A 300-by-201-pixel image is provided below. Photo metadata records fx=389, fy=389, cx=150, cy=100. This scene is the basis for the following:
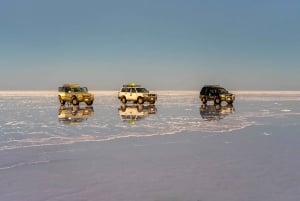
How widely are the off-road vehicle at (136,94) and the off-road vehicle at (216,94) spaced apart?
7036 millimetres

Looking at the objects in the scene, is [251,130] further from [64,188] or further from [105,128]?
[64,188]

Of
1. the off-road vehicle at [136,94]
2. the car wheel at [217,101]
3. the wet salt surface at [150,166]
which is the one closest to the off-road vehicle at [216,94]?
the car wheel at [217,101]

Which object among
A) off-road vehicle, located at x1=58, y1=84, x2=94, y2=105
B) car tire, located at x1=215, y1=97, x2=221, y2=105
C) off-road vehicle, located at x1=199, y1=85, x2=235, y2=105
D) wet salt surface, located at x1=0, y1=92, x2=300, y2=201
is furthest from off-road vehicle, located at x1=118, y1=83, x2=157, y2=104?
wet salt surface, located at x1=0, y1=92, x2=300, y2=201

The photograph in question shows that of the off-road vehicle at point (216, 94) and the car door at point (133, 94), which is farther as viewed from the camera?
the off-road vehicle at point (216, 94)

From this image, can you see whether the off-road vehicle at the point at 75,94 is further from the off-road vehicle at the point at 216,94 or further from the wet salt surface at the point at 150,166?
the wet salt surface at the point at 150,166

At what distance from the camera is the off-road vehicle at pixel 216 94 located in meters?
45.9

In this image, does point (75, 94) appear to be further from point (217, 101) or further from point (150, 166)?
point (150, 166)

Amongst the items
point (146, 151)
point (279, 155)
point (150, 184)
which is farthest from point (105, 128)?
point (150, 184)

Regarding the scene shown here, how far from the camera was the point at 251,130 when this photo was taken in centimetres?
1911

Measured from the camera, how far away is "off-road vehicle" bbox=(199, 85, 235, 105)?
4594 cm

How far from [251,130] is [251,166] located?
919 centimetres

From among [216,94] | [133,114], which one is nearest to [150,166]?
[133,114]

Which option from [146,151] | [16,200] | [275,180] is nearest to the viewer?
[16,200]

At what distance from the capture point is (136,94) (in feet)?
147
